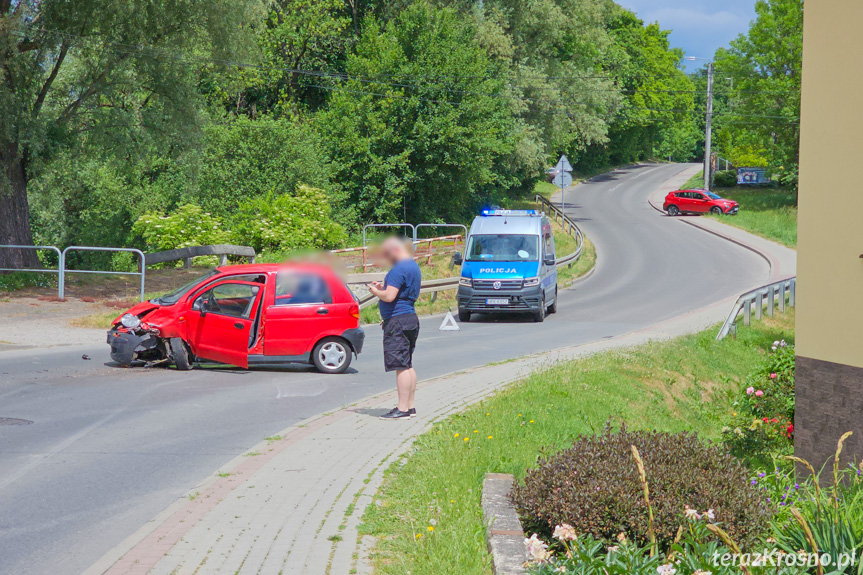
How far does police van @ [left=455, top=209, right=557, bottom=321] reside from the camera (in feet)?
74.0

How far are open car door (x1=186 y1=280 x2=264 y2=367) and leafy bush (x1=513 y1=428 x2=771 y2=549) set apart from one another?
322 inches

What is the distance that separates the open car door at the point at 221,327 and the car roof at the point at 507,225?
441 inches

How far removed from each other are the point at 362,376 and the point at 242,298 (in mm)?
2222

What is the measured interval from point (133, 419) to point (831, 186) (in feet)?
24.9

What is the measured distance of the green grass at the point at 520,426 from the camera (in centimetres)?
560

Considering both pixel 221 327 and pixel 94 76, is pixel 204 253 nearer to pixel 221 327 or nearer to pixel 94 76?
pixel 94 76

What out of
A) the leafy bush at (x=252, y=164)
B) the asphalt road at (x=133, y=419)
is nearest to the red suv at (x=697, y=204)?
the leafy bush at (x=252, y=164)

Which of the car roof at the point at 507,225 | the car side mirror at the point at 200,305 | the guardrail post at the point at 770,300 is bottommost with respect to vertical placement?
the guardrail post at the point at 770,300

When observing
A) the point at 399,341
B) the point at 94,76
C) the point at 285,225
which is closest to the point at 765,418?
the point at 399,341

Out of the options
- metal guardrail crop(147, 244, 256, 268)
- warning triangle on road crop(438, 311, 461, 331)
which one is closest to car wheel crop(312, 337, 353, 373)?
warning triangle on road crop(438, 311, 461, 331)

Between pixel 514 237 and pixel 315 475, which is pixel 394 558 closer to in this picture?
pixel 315 475

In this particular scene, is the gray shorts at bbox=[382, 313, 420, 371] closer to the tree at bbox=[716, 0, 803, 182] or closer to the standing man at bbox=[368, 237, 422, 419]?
the standing man at bbox=[368, 237, 422, 419]

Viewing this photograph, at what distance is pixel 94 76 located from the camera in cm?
2420

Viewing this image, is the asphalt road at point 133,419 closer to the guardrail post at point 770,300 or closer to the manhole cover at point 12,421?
the manhole cover at point 12,421
